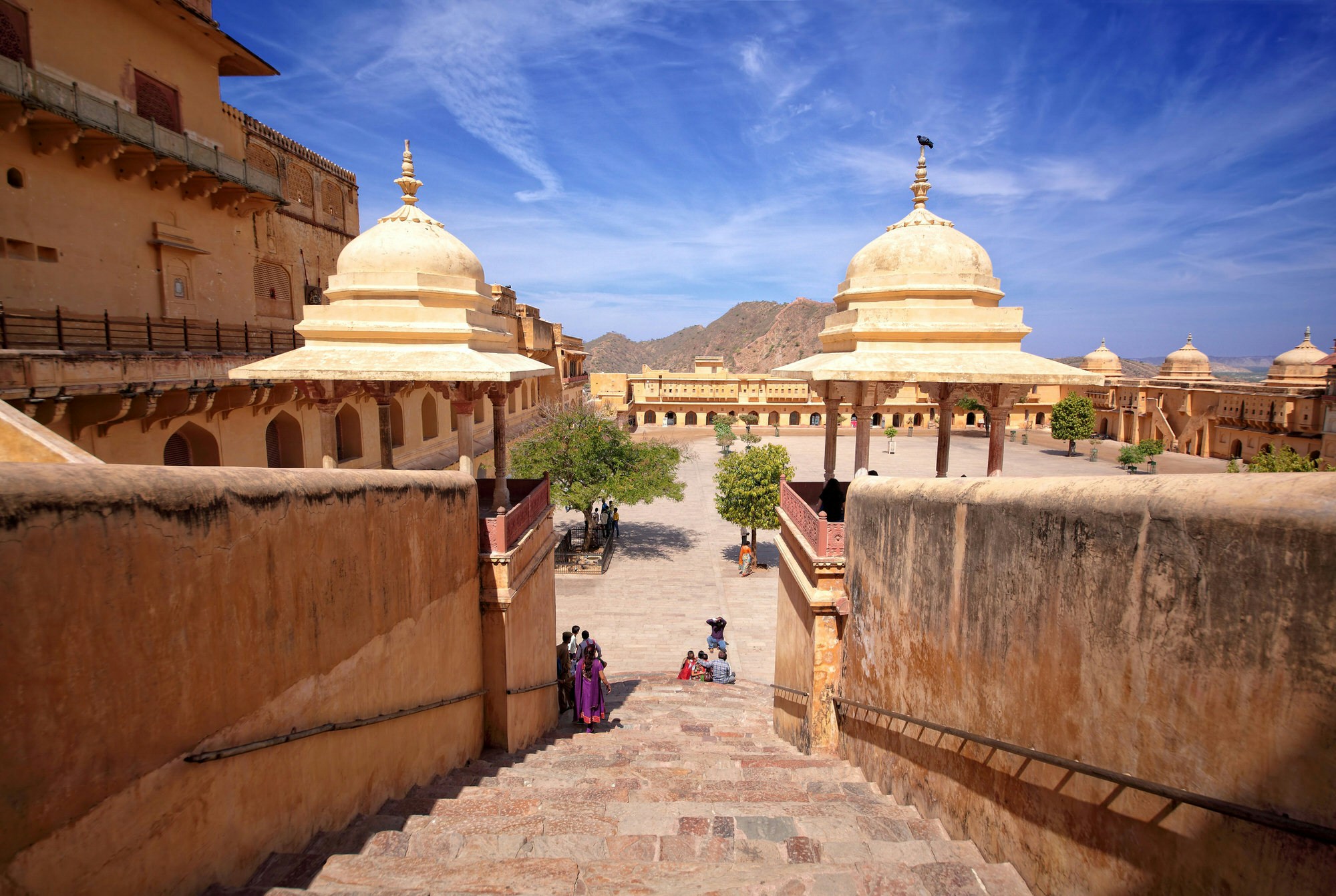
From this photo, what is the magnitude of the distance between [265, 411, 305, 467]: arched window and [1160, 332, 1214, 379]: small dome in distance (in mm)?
49678

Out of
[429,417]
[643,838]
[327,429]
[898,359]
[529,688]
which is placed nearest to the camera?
[643,838]

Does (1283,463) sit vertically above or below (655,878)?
above

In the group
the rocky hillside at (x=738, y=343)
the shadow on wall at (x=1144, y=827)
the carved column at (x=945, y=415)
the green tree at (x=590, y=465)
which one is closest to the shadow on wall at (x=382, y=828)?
the shadow on wall at (x=1144, y=827)

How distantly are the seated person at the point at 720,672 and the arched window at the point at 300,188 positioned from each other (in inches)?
635

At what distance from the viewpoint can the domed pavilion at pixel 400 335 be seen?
800 centimetres

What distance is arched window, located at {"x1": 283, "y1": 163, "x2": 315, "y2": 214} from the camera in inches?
708

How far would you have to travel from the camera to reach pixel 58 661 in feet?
6.95

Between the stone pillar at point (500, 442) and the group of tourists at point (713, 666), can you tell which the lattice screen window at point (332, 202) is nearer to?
the stone pillar at point (500, 442)

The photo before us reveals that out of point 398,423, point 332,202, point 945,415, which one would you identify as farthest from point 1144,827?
point 332,202

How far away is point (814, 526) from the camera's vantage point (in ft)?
24.3

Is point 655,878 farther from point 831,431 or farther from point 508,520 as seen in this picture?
point 831,431

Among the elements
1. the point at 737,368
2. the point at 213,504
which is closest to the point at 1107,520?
the point at 213,504

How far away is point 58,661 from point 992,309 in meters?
9.31

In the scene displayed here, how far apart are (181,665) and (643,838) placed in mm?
2642
